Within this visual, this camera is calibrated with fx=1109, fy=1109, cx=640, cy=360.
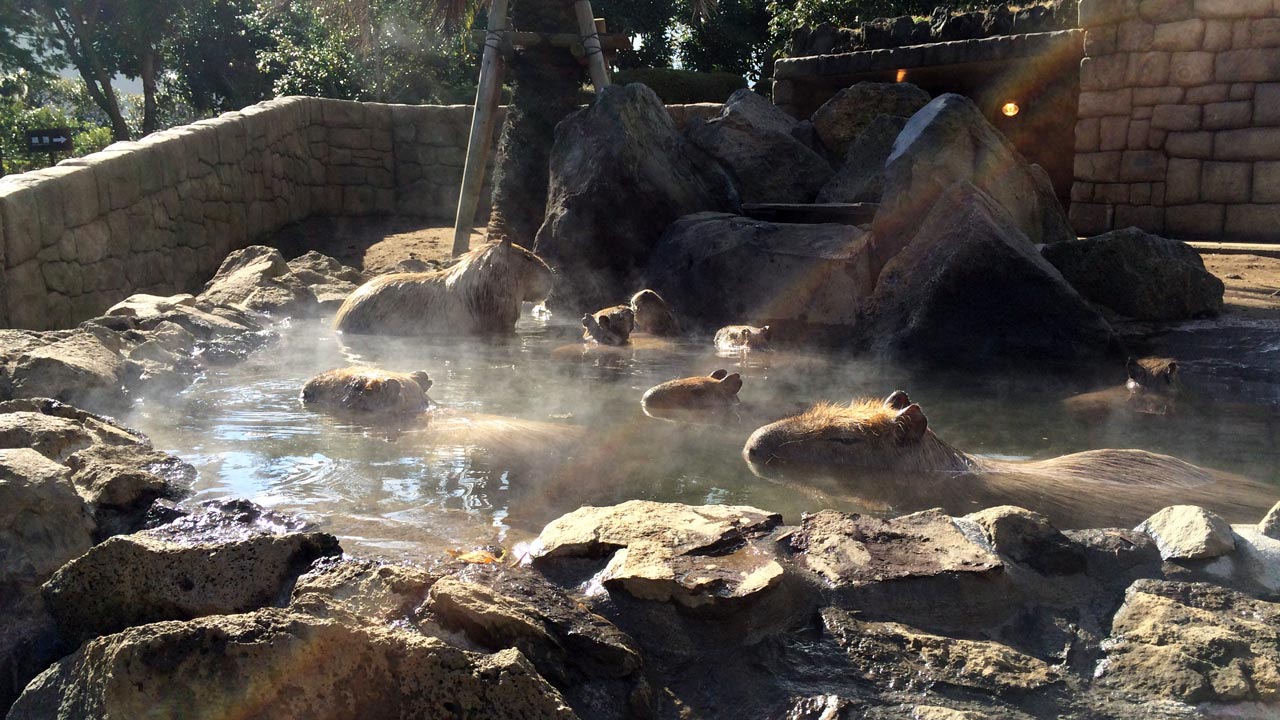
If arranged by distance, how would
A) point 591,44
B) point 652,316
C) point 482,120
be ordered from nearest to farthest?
point 652,316, point 591,44, point 482,120

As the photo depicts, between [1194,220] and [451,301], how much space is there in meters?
8.33

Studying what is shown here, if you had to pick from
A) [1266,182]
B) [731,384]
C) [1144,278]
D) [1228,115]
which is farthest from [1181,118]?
[731,384]

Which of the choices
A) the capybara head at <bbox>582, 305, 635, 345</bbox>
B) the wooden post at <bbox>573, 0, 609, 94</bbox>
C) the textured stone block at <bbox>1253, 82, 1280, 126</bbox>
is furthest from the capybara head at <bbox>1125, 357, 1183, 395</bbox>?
the wooden post at <bbox>573, 0, 609, 94</bbox>

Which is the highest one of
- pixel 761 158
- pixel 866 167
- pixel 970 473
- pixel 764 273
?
pixel 761 158

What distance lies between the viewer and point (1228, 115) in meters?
11.8

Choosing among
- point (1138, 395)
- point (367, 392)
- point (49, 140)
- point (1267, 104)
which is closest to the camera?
point (367, 392)

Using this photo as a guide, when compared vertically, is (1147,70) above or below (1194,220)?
above

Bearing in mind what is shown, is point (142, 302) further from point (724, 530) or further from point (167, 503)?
point (724, 530)

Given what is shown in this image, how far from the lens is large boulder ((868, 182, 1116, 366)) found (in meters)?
7.17

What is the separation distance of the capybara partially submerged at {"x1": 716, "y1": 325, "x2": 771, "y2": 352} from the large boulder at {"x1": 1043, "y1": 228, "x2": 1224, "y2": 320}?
2472 mm

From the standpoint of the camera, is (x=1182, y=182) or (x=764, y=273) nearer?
(x=764, y=273)

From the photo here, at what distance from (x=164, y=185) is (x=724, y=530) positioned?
877 cm

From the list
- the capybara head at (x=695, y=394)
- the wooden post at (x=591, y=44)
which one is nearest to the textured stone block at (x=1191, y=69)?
the wooden post at (x=591, y=44)

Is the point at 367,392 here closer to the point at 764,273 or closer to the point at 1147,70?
the point at 764,273
